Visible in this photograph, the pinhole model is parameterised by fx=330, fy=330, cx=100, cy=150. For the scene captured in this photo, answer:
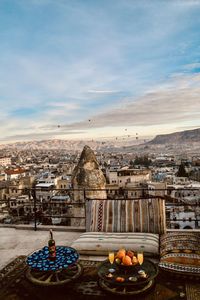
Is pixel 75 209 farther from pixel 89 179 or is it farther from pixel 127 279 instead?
pixel 127 279

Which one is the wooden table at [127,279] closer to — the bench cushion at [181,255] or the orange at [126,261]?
the orange at [126,261]

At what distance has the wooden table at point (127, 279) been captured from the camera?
3268 mm

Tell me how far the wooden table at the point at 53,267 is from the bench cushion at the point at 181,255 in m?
1.07

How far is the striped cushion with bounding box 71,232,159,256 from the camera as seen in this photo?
443cm

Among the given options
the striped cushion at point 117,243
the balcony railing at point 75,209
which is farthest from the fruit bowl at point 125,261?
the balcony railing at point 75,209

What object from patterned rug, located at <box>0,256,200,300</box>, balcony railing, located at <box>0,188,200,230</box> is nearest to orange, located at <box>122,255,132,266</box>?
patterned rug, located at <box>0,256,200,300</box>

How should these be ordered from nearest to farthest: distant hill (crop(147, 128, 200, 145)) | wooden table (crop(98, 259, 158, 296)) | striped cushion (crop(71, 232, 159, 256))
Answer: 1. wooden table (crop(98, 259, 158, 296))
2. striped cushion (crop(71, 232, 159, 256))
3. distant hill (crop(147, 128, 200, 145))

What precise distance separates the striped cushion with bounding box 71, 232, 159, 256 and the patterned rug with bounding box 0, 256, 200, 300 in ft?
1.46

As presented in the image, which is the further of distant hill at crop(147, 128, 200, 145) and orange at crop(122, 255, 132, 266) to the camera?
distant hill at crop(147, 128, 200, 145)

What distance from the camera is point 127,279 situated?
330cm

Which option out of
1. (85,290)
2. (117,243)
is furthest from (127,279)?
(117,243)

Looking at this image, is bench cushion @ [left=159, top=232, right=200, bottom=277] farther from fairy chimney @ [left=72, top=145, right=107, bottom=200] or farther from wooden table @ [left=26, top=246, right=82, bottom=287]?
fairy chimney @ [left=72, top=145, right=107, bottom=200]

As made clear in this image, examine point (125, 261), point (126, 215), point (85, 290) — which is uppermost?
point (126, 215)

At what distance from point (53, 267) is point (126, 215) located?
1.94 metres
